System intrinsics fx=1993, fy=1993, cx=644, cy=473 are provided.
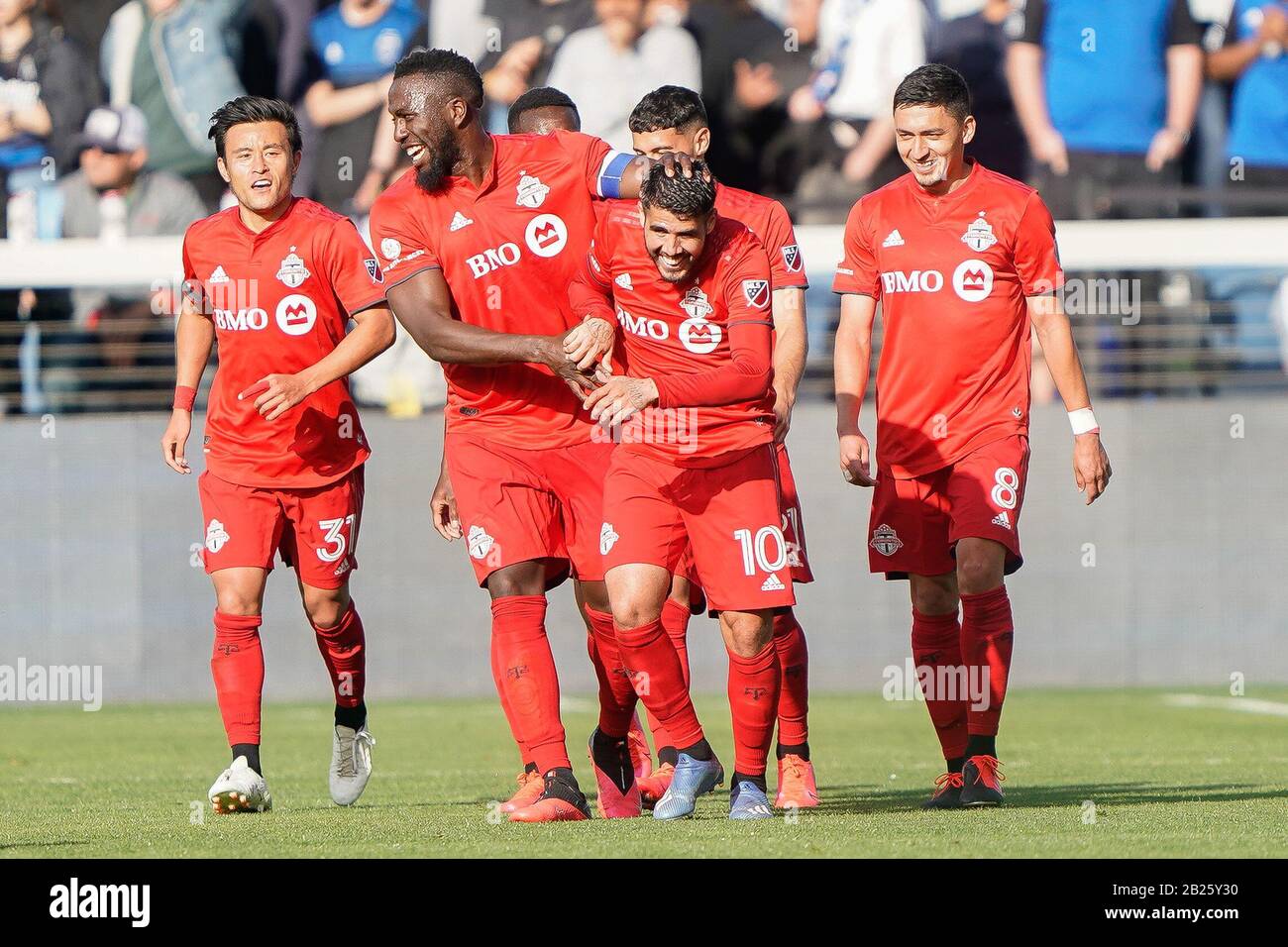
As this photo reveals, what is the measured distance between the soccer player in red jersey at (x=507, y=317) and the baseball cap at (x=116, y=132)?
25.0 ft

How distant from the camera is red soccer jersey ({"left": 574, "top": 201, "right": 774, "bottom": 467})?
19.9ft

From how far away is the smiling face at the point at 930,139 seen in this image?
681 cm

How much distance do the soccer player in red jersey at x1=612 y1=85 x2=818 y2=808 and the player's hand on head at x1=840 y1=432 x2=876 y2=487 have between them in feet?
0.72

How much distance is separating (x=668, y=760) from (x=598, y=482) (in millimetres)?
1183

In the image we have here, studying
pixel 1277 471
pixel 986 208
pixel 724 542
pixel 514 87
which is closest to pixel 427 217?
pixel 724 542

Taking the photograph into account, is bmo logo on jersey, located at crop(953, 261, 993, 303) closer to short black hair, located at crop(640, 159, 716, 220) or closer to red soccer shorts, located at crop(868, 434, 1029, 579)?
red soccer shorts, located at crop(868, 434, 1029, 579)

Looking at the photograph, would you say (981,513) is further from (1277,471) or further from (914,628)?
(1277,471)

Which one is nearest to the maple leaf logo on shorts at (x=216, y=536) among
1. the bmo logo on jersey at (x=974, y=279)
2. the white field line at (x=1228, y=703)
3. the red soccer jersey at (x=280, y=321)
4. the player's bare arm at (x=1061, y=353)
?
the red soccer jersey at (x=280, y=321)

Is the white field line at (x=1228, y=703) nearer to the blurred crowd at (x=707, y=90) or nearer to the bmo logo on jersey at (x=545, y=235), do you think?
the blurred crowd at (x=707, y=90)

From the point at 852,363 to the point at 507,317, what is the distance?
1.35 metres

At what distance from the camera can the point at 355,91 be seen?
45.3 ft

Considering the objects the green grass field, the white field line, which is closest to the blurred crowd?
the white field line

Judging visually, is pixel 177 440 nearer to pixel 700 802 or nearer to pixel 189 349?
pixel 189 349

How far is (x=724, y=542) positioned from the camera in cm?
605
